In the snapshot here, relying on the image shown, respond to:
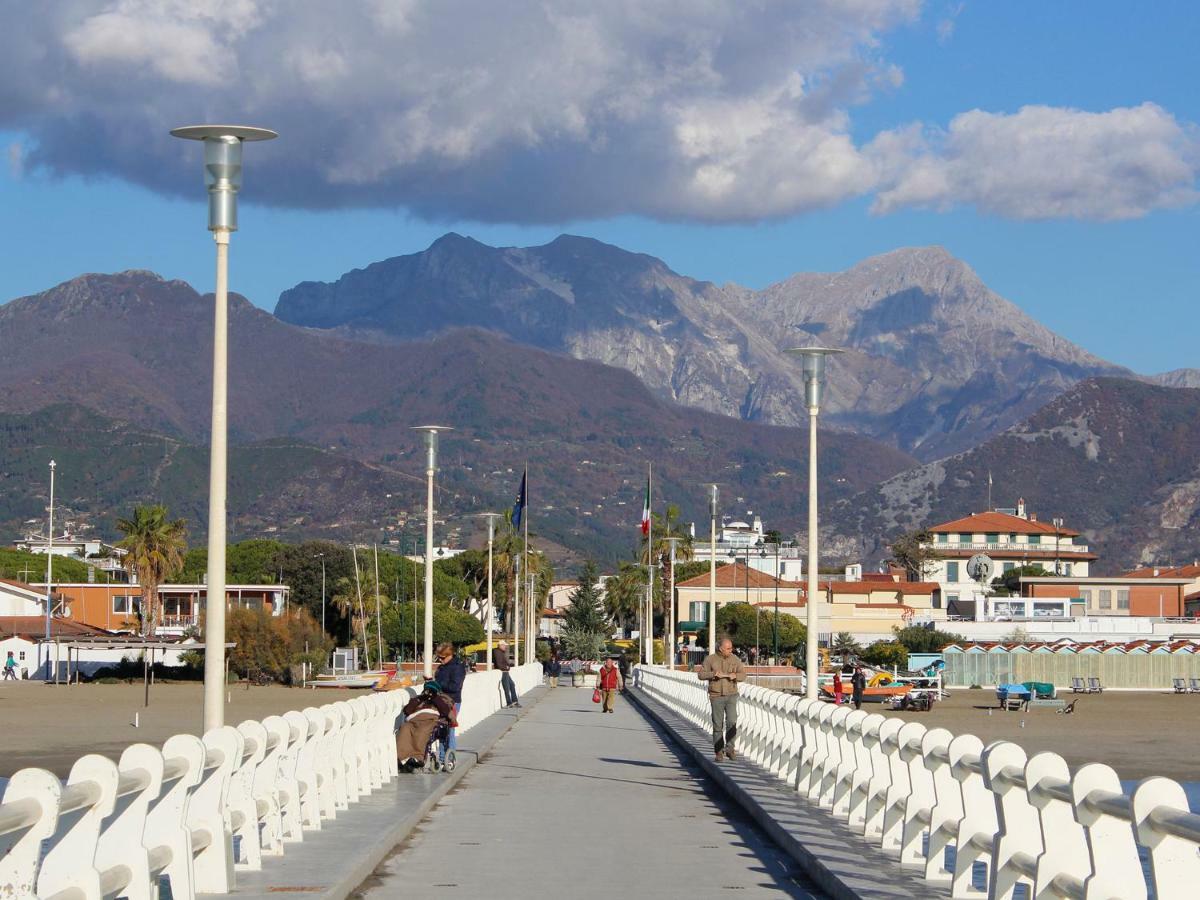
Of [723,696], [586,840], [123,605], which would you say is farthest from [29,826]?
[123,605]

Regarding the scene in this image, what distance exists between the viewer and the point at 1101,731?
167 ft

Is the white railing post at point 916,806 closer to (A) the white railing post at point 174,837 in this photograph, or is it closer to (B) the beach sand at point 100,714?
(A) the white railing post at point 174,837

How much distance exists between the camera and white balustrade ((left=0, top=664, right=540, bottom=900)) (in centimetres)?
740

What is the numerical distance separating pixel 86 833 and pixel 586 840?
27.0 feet

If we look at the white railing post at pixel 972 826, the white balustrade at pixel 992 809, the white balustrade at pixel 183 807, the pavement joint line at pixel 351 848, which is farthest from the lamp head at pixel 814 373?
the white railing post at pixel 972 826

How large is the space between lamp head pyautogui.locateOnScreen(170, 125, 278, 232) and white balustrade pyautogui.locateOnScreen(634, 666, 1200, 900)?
7.24 m

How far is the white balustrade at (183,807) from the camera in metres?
7.40

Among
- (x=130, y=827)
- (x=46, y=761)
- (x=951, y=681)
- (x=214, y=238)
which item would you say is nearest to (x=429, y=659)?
(x=46, y=761)

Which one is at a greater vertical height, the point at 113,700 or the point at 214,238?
the point at 214,238

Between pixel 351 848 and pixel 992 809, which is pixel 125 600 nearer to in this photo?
pixel 351 848

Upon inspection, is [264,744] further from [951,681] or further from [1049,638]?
Result: [1049,638]

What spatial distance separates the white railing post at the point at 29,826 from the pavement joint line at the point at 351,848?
11.9ft

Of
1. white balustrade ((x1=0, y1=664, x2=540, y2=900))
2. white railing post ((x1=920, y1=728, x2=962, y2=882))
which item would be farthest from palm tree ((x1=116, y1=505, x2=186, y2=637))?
white railing post ((x1=920, y1=728, x2=962, y2=882))

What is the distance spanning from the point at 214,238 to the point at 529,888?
287 inches
